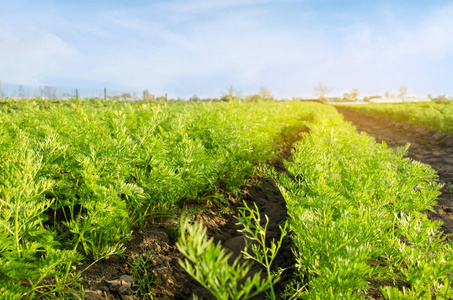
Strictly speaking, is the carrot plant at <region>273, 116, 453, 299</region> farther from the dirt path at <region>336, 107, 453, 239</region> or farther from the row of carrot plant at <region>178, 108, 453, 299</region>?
the dirt path at <region>336, 107, 453, 239</region>

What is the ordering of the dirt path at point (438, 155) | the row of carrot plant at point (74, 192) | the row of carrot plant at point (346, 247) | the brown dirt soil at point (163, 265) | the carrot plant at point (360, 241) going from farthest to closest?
1. the dirt path at point (438, 155)
2. the brown dirt soil at point (163, 265)
3. the row of carrot plant at point (74, 192)
4. the carrot plant at point (360, 241)
5. the row of carrot plant at point (346, 247)

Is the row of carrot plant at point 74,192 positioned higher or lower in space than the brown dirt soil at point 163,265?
higher

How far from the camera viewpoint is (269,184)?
681 cm

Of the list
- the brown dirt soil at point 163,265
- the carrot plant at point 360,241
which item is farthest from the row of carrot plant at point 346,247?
the brown dirt soil at point 163,265

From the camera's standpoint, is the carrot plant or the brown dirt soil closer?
the carrot plant

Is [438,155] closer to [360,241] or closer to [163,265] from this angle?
[360,241]

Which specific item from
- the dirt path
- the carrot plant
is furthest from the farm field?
the dirt path

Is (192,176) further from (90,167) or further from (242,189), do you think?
(242,189)

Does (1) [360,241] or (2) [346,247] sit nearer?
(2) [346,247]

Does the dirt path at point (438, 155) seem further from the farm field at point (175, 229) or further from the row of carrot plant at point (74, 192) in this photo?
the row of carrot plant at point (74, 192)

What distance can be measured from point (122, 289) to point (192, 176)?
4.54 ft

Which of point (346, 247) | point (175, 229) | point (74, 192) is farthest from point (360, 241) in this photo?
point (74, 192)

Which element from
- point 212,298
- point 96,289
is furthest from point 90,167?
point 212,298

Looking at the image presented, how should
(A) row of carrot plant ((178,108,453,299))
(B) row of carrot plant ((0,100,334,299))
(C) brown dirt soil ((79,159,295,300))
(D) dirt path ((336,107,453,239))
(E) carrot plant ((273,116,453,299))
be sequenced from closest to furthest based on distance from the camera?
(A) row of carrot plant ((178,108,453,299)) < (E) carrot plant ((273,116,453,299)) < (B) row of carrot plant ((0,100,334,299)) < (C) brown dirt soil ((79,159,295,300)) < (D) dirt path ((336,107,453,239))
